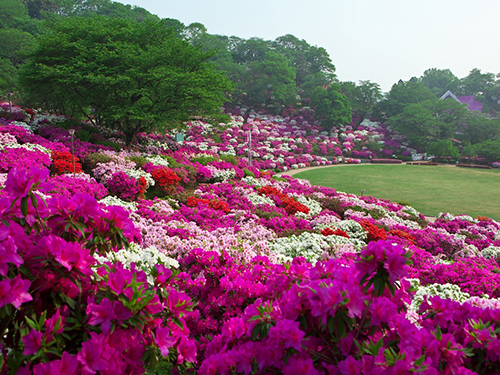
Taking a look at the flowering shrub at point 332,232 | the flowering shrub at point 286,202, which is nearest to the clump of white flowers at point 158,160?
the flowering shrub at point 286,202

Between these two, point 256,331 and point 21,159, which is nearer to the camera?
point 256,331

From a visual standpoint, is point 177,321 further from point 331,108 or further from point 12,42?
point 12,42

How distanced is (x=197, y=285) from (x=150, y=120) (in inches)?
414

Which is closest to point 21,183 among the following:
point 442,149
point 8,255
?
point 8,255

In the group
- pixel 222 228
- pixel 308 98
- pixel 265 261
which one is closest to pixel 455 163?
pixel 308 98

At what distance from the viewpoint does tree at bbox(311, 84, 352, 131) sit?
37.0 m

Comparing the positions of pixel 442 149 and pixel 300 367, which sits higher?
pixel 300 367

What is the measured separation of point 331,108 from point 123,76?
2917 cm

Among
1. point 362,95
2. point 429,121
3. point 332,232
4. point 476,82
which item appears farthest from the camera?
point 476,82

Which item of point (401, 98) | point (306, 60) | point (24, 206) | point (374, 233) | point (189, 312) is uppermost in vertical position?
point (306, 60)

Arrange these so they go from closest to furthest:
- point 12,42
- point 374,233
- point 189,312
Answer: point 189,312 → point 374,233 → point 12,42

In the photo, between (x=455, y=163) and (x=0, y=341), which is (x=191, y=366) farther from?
(x=455, y=163)

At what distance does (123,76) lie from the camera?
12.1m

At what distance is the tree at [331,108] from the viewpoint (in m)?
37.0
